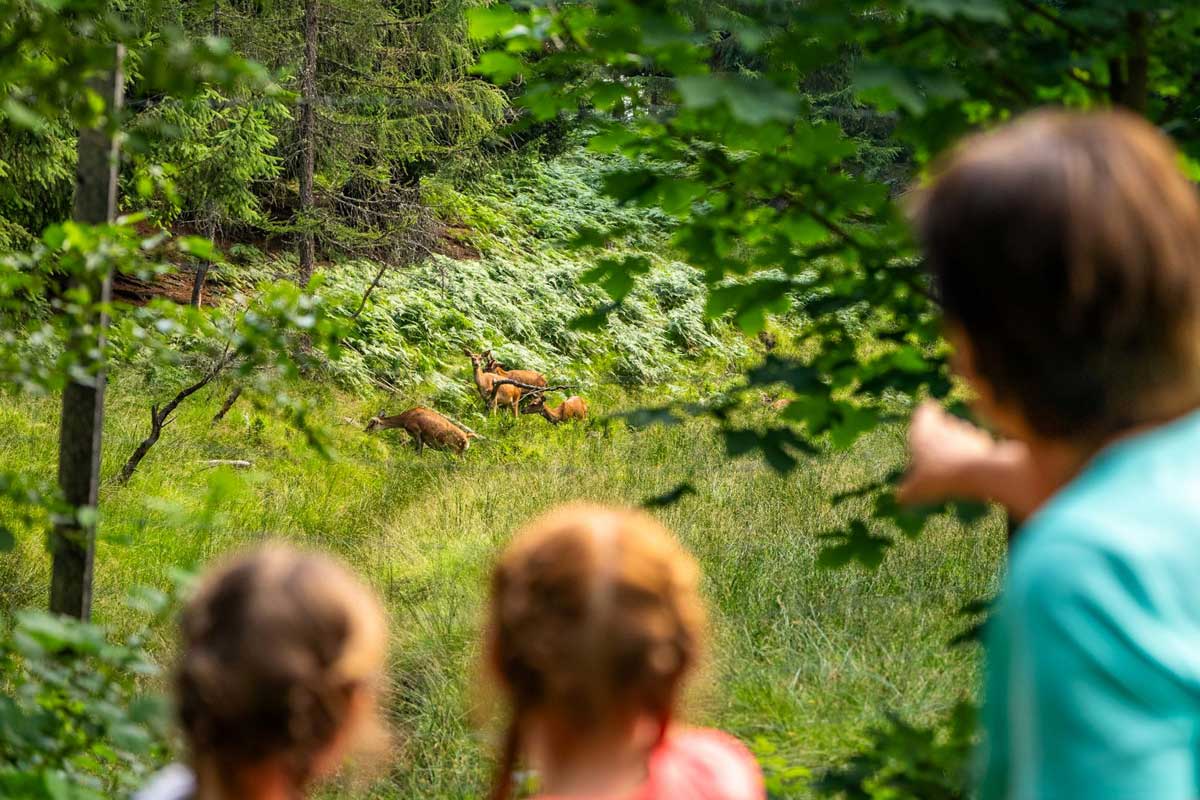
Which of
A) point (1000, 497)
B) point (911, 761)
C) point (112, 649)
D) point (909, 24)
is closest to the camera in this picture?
point (1000, 497)

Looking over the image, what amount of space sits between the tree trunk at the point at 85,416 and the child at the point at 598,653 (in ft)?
5.22

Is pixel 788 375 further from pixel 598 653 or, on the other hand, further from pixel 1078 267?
pixel 1078 267

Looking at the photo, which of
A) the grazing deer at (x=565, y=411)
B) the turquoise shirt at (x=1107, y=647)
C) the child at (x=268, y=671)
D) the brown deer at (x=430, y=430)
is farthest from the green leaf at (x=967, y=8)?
the grazing deer at (x=565, y=411)

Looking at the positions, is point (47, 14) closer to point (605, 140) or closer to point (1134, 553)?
point (605, 140)

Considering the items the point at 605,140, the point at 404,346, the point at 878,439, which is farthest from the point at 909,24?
the point at 404,346

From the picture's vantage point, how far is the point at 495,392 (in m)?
13.1

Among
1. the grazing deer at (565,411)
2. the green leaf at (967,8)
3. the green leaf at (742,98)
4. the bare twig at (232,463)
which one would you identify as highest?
the grazing deer at (565,411)

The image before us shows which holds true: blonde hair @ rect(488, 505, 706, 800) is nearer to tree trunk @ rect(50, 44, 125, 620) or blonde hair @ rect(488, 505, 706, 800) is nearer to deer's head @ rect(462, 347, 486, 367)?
tree trunk @ rect(50, 44, 125, 620)

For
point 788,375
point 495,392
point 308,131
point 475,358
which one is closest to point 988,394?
point 788,375

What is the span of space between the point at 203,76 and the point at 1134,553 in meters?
1.85

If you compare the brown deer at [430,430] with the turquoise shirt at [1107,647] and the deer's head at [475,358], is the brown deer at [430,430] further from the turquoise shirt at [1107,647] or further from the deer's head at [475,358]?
the turquoise shirt at [1107,647]

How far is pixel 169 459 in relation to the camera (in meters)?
9.94

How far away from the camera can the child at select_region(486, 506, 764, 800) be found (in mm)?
1238

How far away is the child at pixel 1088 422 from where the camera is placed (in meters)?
0.73
